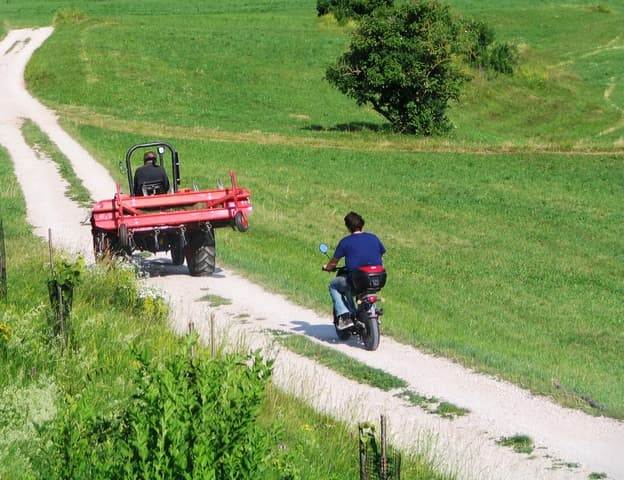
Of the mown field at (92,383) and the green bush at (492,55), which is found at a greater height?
the mown field at (92,383)

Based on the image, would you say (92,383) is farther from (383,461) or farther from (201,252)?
(201,252)

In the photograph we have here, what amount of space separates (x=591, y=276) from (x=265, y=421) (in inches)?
679

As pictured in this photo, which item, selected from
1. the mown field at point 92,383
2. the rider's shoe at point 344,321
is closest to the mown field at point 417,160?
the rider's shoe at point 344,321

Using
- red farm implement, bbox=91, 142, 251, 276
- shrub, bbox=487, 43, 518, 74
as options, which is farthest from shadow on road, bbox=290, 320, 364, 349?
shrub, bbox=487, 43, 518, 74

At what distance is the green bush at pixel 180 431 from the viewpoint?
20.4ft

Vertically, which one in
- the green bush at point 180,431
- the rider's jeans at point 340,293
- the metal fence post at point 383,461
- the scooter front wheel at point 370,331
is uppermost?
the green bush at point 180,431

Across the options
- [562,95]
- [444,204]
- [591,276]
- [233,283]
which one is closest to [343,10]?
[562,95]

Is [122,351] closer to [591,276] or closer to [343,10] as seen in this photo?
[591,276]

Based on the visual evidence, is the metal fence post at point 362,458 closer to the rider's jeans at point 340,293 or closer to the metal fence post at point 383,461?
the metal fence post at point 383,461

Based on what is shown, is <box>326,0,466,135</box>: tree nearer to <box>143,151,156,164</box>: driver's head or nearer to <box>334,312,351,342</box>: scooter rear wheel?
<box>143,151,156,164</box>: driver's head

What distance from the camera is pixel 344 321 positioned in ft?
47.2

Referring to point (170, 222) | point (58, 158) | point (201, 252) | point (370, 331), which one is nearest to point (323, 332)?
point (370, 331)

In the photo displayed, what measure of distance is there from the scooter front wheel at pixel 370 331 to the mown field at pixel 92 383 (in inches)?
97.1

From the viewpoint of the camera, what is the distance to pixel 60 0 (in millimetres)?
100688
